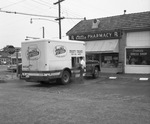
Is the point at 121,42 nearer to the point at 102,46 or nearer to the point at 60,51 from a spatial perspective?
the point at 102,46

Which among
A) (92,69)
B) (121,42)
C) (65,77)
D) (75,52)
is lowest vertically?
(65,77)

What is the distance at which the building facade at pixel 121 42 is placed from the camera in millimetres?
20047

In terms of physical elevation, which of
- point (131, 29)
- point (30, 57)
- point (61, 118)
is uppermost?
point (131, 29)

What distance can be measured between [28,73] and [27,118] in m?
7.77

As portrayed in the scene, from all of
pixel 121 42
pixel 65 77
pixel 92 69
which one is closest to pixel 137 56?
pixel 121 42

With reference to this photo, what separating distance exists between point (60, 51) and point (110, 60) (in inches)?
384

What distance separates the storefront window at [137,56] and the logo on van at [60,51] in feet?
29.6

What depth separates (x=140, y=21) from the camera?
815 inches

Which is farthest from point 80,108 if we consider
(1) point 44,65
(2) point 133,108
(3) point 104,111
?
(1) point 44,65

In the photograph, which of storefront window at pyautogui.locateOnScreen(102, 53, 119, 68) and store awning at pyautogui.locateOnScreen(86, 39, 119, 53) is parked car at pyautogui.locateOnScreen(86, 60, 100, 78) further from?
storefront window at pyautogui.locateOnScreen(102, 53, 119, 68)

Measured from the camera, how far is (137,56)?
20.4 meters

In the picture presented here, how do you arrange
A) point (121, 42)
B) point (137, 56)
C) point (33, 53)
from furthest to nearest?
point (121, 42) < point (137, 56) < point (33, 53)

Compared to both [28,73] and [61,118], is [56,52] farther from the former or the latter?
[61,118]

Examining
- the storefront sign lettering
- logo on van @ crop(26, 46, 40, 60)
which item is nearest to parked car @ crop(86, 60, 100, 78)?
the storefront sign lettering
